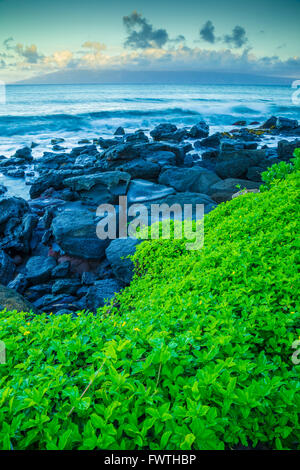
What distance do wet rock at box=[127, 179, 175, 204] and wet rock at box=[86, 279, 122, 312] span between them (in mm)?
4683

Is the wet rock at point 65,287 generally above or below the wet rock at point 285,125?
below

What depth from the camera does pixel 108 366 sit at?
1.82 m

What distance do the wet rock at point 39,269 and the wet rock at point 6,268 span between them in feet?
1.37

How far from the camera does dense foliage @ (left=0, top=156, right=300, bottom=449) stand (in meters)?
1.50

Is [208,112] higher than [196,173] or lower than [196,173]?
higher

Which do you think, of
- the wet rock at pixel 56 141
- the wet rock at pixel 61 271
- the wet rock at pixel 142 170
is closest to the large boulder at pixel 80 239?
the wet rock at pixel 61 271

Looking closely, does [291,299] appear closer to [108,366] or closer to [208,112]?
[108,366]

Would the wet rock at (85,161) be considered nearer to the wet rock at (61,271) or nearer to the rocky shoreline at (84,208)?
the rocky shoreline at (84,208)

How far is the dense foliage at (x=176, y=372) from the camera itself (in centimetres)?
150

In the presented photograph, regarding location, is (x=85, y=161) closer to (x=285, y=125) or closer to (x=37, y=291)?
(x=37, y=291)

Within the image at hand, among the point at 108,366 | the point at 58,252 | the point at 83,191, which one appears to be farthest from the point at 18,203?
the point at 108,366

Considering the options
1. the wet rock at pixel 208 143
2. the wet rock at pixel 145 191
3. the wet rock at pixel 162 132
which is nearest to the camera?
the wet rock at pixel 145 191

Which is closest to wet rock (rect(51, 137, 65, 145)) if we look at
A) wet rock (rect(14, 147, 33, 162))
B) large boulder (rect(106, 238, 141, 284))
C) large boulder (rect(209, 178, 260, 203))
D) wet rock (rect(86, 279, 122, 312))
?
wet rock (rect(14, 147, 33, 162))
